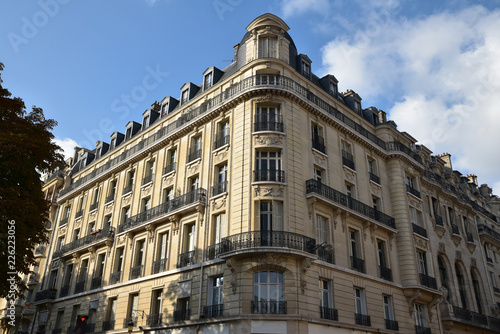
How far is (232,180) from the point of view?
21953 mm

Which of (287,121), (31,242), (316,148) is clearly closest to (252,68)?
(287,121)

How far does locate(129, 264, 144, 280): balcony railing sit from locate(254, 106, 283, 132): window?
35.0ft

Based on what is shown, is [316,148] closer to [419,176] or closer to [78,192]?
[419,176]

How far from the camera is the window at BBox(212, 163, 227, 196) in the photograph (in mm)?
22281

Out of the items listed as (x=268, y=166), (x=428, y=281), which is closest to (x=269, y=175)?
(x=268, y=166)

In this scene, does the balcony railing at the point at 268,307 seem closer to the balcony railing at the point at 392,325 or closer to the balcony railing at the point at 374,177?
the balcony railing at the point at 392,325

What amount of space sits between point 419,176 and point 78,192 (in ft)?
89.5

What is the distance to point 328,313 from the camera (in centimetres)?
1998

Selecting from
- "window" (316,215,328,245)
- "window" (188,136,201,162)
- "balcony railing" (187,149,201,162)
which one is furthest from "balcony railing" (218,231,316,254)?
"window" (188,136,201,162)

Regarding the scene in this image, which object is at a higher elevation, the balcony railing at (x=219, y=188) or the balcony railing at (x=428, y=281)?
the balcony railing at (x=219, y=188)

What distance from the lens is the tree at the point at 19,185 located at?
15.7m

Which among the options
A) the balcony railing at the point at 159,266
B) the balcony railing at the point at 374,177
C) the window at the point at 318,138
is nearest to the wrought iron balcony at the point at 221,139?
the window at the point at 318,138

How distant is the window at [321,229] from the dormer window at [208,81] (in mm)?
12163

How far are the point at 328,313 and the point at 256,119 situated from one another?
10402 millimetres
